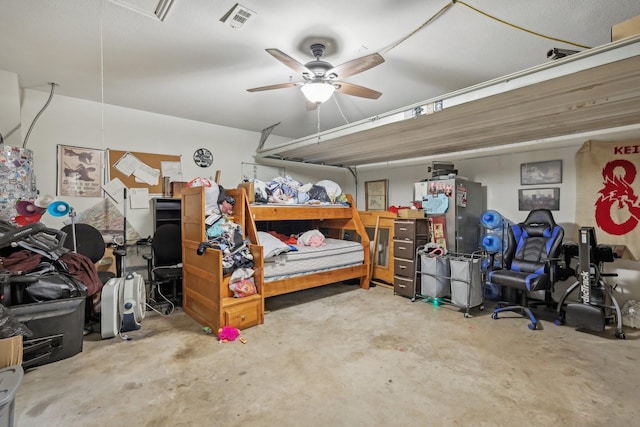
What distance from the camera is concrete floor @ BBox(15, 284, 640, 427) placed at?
177cm

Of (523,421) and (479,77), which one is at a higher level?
(479,77)

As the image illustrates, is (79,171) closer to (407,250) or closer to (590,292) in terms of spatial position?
(407,250)

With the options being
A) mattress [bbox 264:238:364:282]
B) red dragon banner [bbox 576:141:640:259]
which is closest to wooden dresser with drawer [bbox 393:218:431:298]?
mattress [bbox 264:238:364:282]

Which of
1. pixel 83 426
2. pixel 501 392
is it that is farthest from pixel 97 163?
pixel 501 392

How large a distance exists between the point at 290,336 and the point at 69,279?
1990 mm

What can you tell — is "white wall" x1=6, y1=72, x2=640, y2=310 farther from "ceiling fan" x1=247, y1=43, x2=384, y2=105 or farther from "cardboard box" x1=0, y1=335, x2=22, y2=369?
"ceiling fan" x1=247, y1=43, x2=384, y2=105

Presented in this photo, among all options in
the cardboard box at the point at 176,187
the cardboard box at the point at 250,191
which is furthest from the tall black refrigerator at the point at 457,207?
the cardboard box at the point at 176,187

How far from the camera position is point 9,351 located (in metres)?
1.73

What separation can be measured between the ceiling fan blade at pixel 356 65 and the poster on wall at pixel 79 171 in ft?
11.3

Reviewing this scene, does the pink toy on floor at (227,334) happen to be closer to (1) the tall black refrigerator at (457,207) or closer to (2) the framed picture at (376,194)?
(1) the tall black refrigerator at (457,207)

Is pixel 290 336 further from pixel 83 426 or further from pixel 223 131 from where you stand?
pixel 223 131

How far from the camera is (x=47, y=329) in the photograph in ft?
7.63

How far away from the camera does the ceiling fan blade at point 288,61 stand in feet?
6.82

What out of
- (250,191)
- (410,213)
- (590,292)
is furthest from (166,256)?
(590,292)
